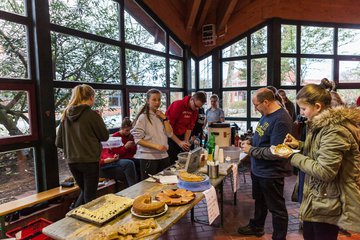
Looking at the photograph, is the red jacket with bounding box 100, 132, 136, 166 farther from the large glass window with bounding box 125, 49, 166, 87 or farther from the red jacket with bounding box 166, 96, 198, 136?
the large glass window with bounding box 125, 49, 166, 87

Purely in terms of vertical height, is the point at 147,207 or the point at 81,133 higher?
the point at 81,133

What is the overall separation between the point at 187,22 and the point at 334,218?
16.5 feet

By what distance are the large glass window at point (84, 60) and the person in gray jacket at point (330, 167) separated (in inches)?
109

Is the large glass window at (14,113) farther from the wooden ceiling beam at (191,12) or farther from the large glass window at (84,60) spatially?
the wooden ceiling beam at (191,12)

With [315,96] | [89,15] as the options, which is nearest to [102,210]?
[315,96]

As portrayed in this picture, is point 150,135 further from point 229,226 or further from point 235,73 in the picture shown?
point 235,73

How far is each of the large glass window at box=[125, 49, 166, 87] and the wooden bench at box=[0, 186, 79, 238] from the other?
2.02m

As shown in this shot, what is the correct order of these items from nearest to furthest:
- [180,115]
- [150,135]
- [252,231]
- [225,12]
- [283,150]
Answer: [283,150] → [150,135] → [252,231] → [180,115] → [225,12]

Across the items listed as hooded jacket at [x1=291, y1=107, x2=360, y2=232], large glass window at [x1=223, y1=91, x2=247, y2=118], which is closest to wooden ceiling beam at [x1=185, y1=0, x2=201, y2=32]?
large glass window at [x1=223, y1=91, x2=247, y2=118]

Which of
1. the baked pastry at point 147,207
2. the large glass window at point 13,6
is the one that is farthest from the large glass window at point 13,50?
the baked pastry at point 147,207

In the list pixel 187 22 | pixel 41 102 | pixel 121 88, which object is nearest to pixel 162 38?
pixel 187 22

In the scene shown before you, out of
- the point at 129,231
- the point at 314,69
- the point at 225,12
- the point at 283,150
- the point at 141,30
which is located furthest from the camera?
the point at 314,69

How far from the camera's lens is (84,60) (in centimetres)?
337

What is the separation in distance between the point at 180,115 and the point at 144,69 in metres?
1.90
